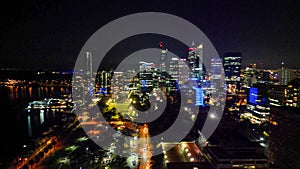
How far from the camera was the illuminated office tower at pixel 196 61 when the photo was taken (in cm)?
1686

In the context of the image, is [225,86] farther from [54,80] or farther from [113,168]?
[54,80]

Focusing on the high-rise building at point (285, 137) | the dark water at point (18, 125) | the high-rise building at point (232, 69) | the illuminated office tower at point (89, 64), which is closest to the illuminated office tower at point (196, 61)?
the high-rise building at point (232, 69)

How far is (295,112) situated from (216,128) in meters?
2.52

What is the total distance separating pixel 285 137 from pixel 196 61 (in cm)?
1342

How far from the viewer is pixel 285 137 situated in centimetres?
443

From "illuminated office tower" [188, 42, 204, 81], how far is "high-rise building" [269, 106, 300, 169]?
11.5m

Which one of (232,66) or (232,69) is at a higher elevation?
(232,66)

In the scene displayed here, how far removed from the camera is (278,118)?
4707 millimetres

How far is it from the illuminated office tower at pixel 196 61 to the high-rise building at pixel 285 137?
1155cm

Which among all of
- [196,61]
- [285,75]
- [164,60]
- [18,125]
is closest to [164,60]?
[164,60]

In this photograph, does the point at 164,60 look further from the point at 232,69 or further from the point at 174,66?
the point at 232,69

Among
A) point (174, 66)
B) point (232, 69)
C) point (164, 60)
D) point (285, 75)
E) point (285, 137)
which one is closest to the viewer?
point (285, 137)

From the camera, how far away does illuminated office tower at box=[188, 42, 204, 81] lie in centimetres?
1686

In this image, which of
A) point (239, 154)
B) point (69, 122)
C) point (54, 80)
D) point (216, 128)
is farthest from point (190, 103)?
point (54, 80)
